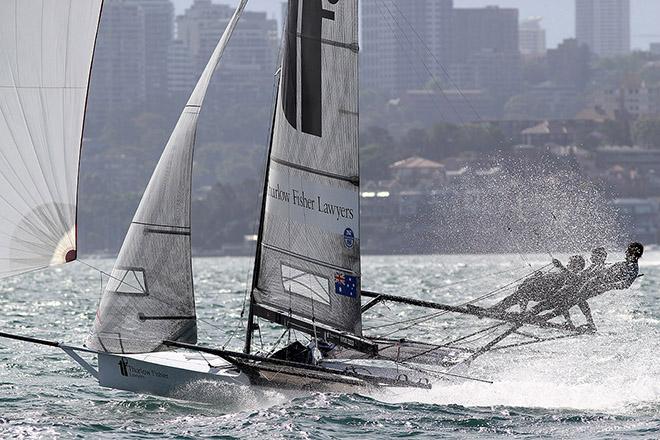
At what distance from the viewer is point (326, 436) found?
11680mm

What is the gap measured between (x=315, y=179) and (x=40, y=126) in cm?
231

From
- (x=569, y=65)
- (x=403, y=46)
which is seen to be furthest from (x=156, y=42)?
(x=569, y=65)

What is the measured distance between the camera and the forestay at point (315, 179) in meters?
13.1

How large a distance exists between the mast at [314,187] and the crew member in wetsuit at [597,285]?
69.4 inches

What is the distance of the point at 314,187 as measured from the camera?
1323 cm

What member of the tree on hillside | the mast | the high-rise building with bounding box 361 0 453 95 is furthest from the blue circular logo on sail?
the high-rise building with bounding box 361 0 453 95

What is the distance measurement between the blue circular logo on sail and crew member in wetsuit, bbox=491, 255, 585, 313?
64.4 inches

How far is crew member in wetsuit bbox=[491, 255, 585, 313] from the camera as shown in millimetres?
13859

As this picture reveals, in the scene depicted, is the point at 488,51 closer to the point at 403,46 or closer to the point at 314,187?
the point at 403,46

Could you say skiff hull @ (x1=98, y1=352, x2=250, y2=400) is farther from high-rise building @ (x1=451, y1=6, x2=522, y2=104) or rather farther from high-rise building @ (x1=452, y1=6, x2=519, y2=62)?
high-rise building @ (x1=452, y1=6, x2=519, y2=62)

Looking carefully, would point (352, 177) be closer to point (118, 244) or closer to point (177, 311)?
point (177, 311)

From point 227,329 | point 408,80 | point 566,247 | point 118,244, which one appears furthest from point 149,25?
point 227,329

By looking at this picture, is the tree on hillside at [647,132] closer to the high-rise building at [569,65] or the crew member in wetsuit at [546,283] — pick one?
the high-rise building at [569,65]

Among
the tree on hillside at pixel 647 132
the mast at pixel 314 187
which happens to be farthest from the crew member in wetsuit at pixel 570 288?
the tree on hillside at pixel 647 132
